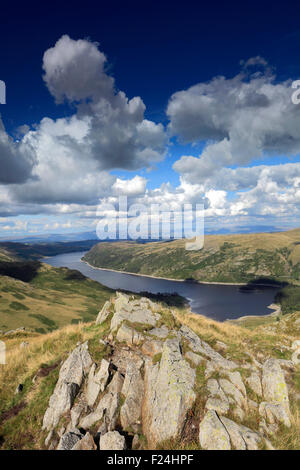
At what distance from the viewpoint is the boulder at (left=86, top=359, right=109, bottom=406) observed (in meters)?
12.9

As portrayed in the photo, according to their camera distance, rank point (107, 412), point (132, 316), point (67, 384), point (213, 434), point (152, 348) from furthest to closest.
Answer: point (132, 316) → point (152, 348) → point (67, 384) → point (107, 412) → point (213, 434)

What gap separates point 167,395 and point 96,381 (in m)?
4.71

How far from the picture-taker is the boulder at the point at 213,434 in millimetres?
9380

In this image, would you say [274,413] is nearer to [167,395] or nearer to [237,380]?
[237,380]

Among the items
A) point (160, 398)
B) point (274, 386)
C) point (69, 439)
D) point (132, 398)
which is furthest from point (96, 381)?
point (274, 386)

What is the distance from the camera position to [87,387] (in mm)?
13656

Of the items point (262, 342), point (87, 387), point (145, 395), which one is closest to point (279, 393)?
point (145, 395)

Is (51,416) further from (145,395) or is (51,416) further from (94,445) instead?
(145,395)

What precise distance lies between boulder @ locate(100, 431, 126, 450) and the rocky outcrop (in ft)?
0.07

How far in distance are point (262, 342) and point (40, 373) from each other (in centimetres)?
1987

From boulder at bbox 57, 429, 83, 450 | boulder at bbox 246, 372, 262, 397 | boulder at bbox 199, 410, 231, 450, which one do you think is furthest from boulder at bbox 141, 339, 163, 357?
boulder at bbox 57, 429, 83, 450

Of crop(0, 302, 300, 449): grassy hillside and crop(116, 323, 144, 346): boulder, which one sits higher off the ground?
crop(116, 323, 144, 346): boulder

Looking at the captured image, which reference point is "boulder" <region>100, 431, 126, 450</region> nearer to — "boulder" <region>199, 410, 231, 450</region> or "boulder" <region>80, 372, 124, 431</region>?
"boulder" <region>80, 372, 124, 431</region>

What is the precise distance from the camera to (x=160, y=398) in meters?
11.8
